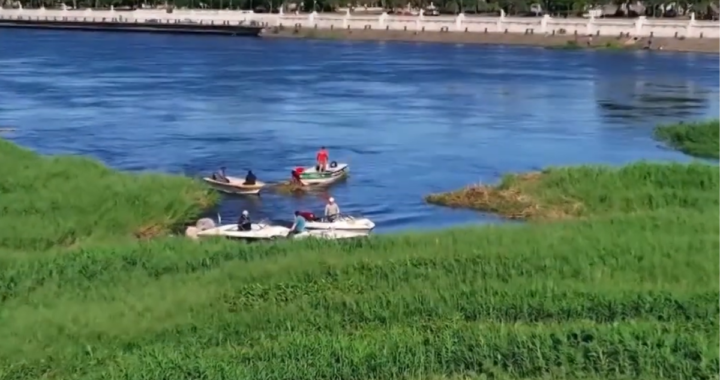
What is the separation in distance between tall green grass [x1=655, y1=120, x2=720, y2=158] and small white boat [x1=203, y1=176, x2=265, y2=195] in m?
16.5

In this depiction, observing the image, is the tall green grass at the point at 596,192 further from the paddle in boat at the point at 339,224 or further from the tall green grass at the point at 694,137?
the tall green grass at the point at 694,137

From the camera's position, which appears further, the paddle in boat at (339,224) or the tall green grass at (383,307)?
the paddle in boat at (339,224)

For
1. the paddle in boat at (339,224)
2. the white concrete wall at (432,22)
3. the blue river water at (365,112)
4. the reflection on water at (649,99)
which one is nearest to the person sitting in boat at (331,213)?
the paddle in boat at (339,224)

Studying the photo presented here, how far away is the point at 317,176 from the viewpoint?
106 ft

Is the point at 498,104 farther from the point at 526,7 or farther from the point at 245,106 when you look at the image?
the point at 526,7

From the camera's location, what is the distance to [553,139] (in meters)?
44.6

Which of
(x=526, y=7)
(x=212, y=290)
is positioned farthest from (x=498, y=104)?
(x=526, y=7)

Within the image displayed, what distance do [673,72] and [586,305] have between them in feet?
211

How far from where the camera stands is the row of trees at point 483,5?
112 m

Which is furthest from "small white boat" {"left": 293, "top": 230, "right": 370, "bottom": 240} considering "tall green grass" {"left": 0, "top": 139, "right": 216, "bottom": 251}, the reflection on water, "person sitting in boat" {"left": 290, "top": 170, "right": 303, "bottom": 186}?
the reflection on water

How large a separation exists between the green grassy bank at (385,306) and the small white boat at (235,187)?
8612 millimetres

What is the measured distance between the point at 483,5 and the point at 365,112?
78.4 m

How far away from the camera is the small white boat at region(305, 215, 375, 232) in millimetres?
24734

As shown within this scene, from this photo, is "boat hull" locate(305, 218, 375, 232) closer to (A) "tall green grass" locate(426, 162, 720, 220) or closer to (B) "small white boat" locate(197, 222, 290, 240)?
(B) "small white boat" locate(197, 222, 290, 240)
